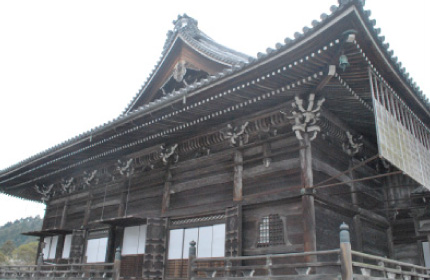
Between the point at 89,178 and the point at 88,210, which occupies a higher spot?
the point at 89,178

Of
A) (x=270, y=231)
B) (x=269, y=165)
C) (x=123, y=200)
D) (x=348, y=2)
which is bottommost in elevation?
(x=270, y=231)

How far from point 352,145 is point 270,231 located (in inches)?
155

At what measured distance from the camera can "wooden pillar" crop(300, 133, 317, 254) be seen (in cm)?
891

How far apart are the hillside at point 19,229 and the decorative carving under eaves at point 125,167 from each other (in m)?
76.3

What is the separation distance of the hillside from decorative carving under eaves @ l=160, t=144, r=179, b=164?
3097 inches

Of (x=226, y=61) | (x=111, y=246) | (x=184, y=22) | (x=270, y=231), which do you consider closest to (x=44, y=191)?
(x=111, y=246)

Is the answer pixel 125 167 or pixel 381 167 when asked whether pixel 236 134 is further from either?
pixel 381 167


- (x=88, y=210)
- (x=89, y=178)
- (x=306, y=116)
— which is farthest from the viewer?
(x=89, y=178)

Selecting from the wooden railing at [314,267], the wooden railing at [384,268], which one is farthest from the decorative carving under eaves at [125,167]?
the wooden railing at [384,268]

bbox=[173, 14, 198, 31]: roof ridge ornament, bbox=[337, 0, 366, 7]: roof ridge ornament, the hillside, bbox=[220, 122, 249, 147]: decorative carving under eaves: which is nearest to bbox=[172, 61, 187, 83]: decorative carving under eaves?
bbox=[173, 14, 198, 31]: roof ridge ornament

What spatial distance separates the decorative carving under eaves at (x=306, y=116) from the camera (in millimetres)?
9735

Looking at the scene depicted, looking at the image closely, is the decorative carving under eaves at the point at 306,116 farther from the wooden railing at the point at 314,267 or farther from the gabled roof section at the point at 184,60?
the gabled roof section at the point at 184,60

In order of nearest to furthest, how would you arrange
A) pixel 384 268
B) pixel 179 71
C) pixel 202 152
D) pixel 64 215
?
pixel 384 268 → pixel 202 152 → pixel 179 71 → pixel 64 215

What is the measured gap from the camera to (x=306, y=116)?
387 inches
